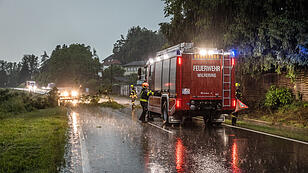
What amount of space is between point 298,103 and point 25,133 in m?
12.7

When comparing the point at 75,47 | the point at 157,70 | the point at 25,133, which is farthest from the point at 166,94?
the point at 75,47

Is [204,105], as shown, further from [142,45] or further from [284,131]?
[142,45]

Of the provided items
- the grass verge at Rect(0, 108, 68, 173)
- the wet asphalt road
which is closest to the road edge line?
the wet asphalt road

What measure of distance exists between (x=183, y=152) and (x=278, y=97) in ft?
37.2

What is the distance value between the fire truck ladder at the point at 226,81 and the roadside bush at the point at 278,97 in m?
5.30

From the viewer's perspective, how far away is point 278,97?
18516mm

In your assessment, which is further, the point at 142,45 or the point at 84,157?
the point at 142,45

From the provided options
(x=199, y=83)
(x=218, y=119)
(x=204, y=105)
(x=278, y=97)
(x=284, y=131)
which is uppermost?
(x=199, y=83)

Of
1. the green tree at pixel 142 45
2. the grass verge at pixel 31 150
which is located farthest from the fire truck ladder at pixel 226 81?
the green tree at pixel 142 45

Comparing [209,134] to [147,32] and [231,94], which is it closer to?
[231,94]

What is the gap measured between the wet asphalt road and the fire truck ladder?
189cm

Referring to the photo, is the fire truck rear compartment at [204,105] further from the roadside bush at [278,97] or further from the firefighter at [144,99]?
the roadside bush at [278,97]

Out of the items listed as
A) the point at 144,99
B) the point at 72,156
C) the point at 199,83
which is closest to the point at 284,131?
the point at 199,83

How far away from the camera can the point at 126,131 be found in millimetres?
13094
